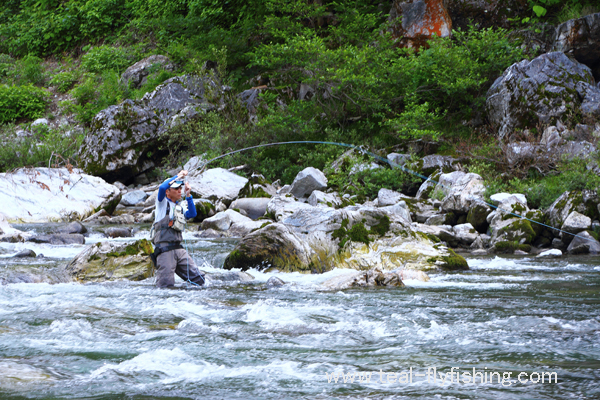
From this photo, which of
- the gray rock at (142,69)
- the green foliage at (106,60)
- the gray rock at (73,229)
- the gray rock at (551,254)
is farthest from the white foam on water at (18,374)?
the green foliage at (106,60)

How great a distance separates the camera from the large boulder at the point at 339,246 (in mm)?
7805

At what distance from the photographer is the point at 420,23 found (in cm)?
1758

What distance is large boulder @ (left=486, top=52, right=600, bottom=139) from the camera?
13.4 metres

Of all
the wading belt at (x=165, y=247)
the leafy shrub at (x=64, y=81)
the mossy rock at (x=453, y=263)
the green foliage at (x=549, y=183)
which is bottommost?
the mossy rock at (x=453, y=263)

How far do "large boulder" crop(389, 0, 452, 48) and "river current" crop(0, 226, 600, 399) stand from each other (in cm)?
1258

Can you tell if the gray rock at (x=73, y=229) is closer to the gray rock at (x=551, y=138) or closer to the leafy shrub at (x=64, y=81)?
the gray rock at (x=551, y=138)

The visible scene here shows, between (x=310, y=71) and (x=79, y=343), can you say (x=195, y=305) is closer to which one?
(x=79, y=343)

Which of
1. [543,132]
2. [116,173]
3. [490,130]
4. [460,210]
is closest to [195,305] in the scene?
[460,210]

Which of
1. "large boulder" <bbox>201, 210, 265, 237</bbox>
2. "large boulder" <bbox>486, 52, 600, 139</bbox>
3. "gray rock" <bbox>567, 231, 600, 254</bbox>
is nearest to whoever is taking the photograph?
"gray rock" <bbox>567, 231, 600, 254</bbox>

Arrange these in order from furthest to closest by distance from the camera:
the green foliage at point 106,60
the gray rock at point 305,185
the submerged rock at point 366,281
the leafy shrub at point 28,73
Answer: the leafy shrub at point 28,73, the green foliage at point 106,60, the gray rock at point 305,185, the submerged rock at point 366,281

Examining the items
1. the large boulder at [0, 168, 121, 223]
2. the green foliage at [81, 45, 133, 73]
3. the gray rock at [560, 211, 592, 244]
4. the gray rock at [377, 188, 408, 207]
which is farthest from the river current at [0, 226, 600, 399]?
the green foliage at [81, 45, 133, 73]

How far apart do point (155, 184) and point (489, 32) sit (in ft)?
38.6

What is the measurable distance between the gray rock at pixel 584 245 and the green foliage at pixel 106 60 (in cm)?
2216

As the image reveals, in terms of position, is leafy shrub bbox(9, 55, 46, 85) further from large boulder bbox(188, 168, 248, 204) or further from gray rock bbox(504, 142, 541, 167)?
gray rock bbox(504, 142, 541, 167)
